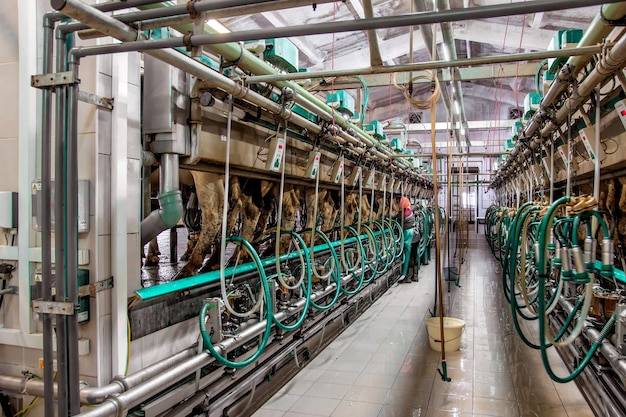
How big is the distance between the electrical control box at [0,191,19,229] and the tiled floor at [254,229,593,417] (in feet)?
6.04

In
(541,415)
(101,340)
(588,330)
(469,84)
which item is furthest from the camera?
(469,84)

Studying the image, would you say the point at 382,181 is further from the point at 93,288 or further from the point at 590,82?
the point at 93,288

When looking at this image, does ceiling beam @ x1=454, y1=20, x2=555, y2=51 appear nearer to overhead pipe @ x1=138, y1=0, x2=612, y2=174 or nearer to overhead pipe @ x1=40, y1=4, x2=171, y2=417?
overhead pipe @ x1=138, y1=0, x2=612, y2=174

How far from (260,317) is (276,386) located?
0.68 meters

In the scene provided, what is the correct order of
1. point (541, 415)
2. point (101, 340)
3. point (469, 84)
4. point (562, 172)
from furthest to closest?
point (469, 84) → point (562, 172) → point (541, 415) → point (101, 340)

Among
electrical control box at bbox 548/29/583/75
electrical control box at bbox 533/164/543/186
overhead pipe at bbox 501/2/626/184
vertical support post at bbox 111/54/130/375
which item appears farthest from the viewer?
electrical control box at bbox 533/164/543/186

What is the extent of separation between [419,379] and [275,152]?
6.66ft

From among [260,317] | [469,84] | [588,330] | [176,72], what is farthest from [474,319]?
[469,84]

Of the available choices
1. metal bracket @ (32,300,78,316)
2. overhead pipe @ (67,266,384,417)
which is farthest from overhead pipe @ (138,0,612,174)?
overhead pipe @ (67,266,384,417)

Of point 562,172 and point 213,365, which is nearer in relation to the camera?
point 213,365

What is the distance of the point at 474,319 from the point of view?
5297mm

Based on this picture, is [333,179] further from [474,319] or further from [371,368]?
[474,319]

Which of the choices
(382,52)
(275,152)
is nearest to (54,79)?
(275,152)

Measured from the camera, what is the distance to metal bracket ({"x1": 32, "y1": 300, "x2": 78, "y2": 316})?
60.4 inches
